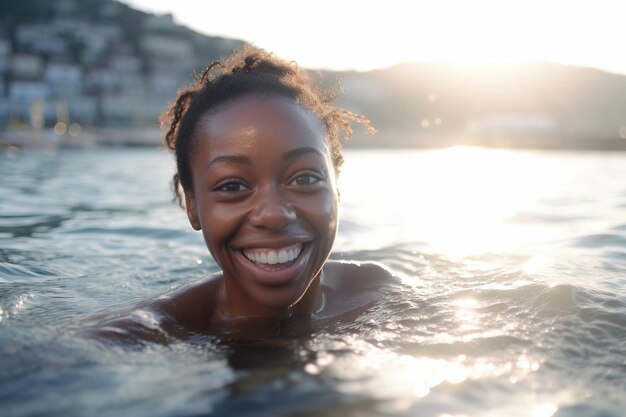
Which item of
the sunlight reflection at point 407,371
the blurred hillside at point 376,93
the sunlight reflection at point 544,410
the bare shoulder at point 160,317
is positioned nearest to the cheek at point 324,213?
the sunlight reflection at point 407,371

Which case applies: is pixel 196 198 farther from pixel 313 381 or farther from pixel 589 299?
pixel 589 299

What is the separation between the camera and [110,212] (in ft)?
25.1

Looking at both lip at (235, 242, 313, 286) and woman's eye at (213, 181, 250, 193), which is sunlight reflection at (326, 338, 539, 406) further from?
woman's eye at (213, 181, 250, 193)

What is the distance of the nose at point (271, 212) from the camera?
2.47 meters

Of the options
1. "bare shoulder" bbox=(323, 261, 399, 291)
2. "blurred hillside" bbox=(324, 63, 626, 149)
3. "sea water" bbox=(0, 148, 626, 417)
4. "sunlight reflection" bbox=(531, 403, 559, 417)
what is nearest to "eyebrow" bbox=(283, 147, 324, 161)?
"sea water" bbox=(0, 148, 626, 417)

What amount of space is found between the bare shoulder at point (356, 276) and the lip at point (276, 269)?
38.7 inches

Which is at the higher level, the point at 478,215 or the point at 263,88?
the point at 263,88

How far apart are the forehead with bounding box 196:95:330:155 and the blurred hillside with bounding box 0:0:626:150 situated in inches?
1857

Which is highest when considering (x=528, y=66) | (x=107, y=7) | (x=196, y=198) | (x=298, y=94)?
(x=107, y=7)

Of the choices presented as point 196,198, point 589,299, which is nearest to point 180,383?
point 196,198

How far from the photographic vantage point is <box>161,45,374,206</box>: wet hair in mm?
2791

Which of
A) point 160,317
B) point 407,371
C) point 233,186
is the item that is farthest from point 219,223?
point 407,371

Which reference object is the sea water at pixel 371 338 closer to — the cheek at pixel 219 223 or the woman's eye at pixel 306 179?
the cheek at pixel 219 223

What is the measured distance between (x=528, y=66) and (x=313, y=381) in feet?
241
